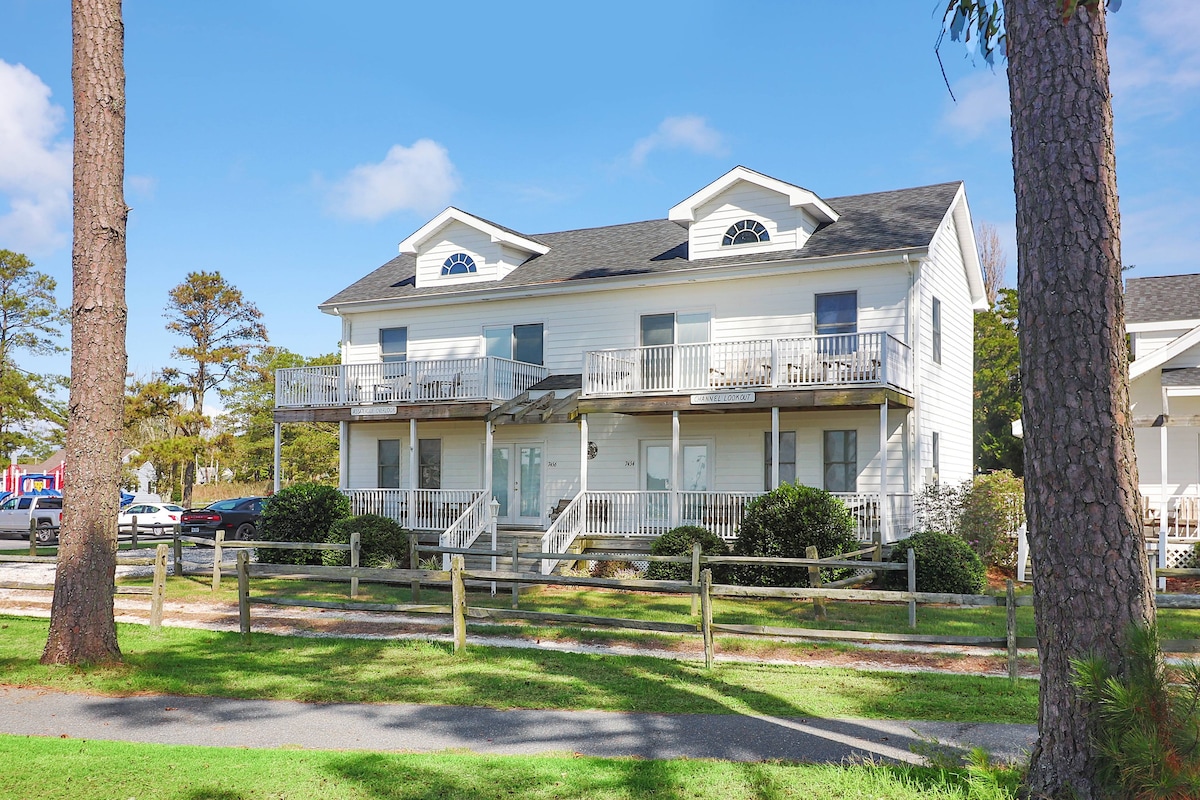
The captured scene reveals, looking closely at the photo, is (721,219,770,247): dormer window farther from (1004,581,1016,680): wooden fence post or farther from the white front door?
(1004,581,1016,680): wooden fence post

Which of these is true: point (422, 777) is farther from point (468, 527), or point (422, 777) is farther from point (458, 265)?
point (458, 265)

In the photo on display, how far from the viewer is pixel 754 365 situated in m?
20.2

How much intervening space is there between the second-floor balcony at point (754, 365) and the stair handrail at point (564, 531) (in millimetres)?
2562

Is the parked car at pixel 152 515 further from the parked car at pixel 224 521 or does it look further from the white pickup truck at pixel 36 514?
the white pickup truck at pixel 36 514

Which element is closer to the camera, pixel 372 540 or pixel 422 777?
pixel 422 777

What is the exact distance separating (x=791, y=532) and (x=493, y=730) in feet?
35.2

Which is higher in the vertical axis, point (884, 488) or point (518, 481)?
point (518, 481)

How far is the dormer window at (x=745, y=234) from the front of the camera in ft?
73.6

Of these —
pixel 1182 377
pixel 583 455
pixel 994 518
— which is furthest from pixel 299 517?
pixel 1182 377

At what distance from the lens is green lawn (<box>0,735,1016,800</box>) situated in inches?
234

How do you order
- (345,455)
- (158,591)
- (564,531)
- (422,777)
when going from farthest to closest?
(345,455) → (564,531) → (158,591) → (422,777)

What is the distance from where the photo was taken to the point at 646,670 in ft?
34.0

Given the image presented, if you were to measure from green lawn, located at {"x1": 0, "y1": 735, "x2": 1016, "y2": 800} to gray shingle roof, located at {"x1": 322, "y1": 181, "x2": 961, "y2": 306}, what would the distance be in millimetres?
15631

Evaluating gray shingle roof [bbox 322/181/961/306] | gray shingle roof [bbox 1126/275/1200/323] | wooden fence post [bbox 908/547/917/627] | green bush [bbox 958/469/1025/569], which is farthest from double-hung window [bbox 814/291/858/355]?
gray shingle roof [bbox 1126/275/1200/323]
